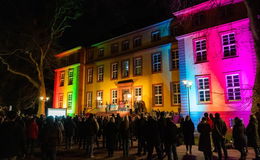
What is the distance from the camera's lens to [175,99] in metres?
21.8

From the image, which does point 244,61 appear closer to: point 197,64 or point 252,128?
point 197,64

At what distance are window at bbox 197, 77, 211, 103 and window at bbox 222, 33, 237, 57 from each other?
2.90m

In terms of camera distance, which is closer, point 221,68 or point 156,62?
point 221,68

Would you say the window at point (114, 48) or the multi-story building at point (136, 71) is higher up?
the window at point (114, 48)

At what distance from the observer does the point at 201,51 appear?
1939 cm

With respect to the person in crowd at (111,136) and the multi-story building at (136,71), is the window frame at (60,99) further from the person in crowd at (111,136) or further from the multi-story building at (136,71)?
the person in crowd at (111,136)

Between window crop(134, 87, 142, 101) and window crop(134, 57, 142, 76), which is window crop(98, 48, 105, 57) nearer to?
window crop(134, 57, 142, 76)

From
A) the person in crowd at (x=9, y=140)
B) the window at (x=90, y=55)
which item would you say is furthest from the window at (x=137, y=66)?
the person in crowd at (x=9, y=140)

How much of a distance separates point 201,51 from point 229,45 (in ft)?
8.14

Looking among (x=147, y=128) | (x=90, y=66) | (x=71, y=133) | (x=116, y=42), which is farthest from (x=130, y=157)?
(x=90, y=66)

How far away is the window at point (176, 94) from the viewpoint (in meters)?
21.5

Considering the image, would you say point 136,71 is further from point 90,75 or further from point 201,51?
point 90,75

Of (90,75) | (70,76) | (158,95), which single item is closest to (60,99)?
(70,76)

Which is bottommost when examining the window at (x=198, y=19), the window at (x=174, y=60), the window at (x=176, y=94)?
the window at (x=176, y=94)
